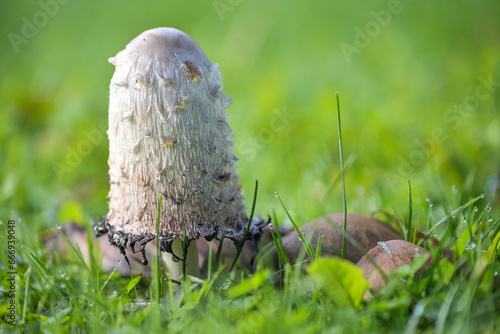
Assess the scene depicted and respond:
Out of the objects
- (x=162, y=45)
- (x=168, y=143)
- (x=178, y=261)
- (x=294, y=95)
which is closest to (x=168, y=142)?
(x=168, y=143)

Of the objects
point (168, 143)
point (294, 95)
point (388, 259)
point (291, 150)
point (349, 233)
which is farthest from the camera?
point (294, 95)

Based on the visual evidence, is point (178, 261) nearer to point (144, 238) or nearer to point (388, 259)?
point (144, 238)

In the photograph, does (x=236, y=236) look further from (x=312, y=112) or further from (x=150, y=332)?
(x=312, y=112)

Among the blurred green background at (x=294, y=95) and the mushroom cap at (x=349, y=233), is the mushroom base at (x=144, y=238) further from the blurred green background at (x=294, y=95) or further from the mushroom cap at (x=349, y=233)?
the blurred green background at (x=294, y=95)

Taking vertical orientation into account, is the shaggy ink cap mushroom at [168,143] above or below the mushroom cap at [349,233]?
above

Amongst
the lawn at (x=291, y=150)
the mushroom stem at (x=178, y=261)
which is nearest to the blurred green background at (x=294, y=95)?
the lawn at (x=291, y=150)

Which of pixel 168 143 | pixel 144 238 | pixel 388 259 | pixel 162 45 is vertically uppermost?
pixel 162 45

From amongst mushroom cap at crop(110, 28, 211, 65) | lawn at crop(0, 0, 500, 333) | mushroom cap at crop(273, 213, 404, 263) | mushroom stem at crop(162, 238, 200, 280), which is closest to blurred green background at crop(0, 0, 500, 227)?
lawn at crop(0, 0, 500, 333)

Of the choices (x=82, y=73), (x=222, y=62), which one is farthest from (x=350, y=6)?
(x=82, y=73)

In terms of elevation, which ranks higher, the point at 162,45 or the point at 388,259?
the point at 162,45
